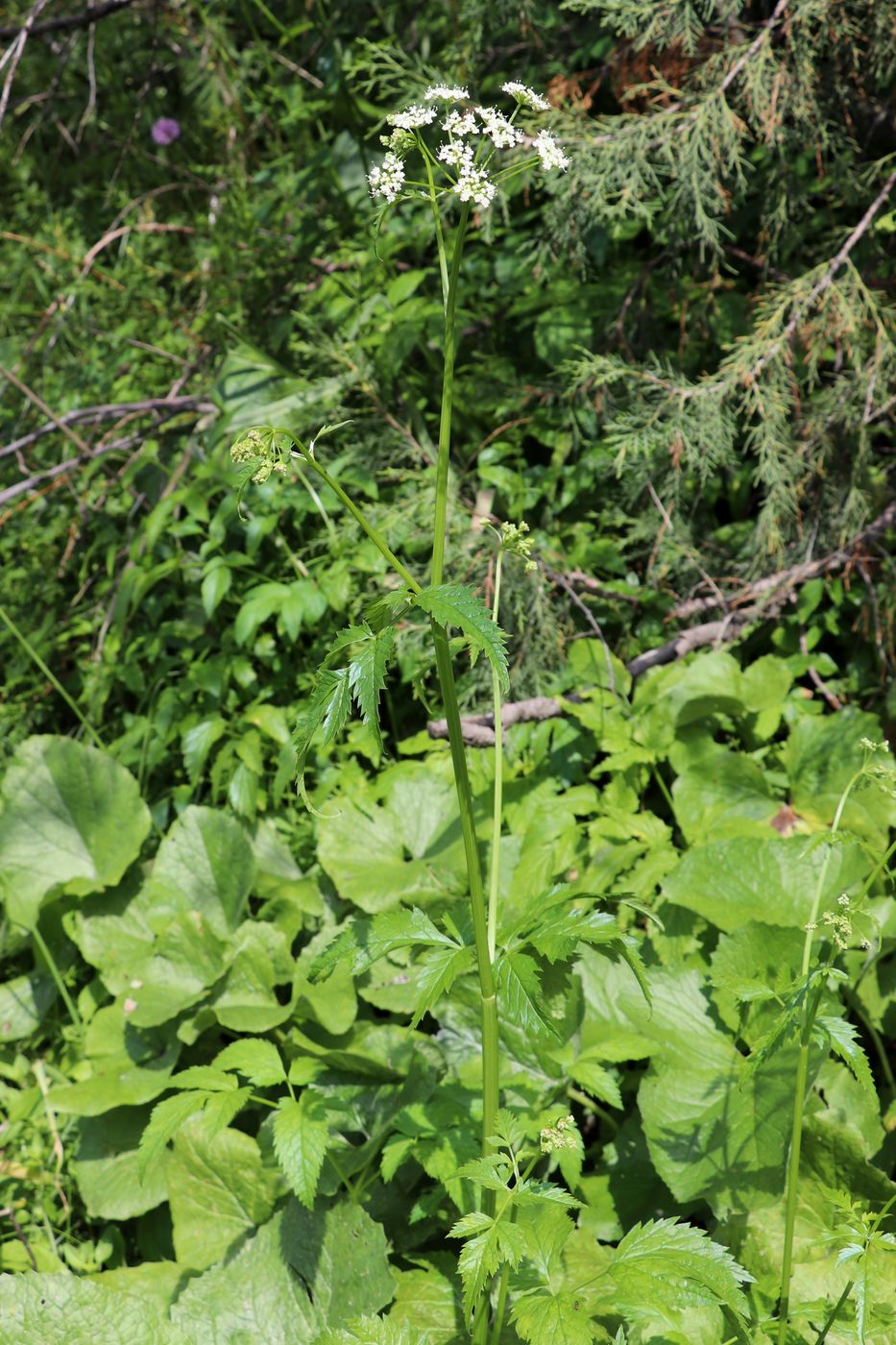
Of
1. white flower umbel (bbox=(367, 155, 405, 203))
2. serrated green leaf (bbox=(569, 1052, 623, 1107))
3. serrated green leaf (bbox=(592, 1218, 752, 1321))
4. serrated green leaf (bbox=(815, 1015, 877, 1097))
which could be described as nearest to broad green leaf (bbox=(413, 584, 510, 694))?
white flower umbel (bbox=(367, 155, 405, 203))

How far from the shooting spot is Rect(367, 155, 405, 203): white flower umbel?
4.00 ft

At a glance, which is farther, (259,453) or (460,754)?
(460,754)

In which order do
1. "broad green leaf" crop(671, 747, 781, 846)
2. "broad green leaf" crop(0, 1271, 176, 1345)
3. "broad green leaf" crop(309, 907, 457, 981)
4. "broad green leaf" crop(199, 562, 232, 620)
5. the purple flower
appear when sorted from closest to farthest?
"broad green leaf" crop(309, 907, 457, 981), "broad green leaf" crop(0, 1271, 176, 1345), "broad green leaf" crop(671, 747, 781, 846), "broad green leaf" crop(199, 562, 232, 620), the purple flower

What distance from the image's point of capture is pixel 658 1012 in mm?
1809

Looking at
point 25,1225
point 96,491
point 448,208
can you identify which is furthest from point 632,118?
point 25,1225

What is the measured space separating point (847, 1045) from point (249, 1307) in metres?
1.00

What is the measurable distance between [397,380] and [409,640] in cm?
80

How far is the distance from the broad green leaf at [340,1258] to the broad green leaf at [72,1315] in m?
0.22

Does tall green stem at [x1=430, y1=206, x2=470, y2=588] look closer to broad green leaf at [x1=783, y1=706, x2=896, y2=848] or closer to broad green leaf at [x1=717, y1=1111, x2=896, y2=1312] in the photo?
broad green leaf at [x1=717, y1=1111, x2=896, y2=1312]

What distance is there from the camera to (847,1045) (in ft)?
4.02

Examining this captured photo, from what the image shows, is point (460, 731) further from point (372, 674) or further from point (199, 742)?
point (199, 742)

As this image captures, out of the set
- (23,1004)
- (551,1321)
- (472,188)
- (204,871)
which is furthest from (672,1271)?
(23,1004)

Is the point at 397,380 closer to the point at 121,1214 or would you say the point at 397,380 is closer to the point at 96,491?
the point at 96,491

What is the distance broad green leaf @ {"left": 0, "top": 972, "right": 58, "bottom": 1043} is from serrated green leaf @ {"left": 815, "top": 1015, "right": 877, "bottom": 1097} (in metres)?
1.81
